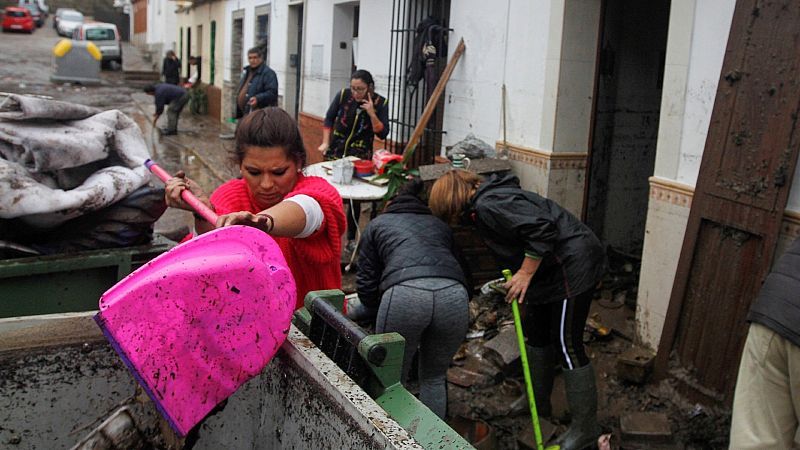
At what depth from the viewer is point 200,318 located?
178cm

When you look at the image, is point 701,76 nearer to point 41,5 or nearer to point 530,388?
point 530,388

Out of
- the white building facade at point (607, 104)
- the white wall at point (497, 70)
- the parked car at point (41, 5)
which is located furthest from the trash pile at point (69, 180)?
the parked car at point (41, 5)

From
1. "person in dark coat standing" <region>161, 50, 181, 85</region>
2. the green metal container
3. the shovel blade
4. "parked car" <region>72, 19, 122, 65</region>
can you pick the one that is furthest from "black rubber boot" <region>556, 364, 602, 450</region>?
"parked car" <region>72, 19, 122, 65</region>

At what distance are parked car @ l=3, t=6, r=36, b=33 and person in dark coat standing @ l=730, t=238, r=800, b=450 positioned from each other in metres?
45.3

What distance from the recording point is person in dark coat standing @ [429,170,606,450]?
3826 mm

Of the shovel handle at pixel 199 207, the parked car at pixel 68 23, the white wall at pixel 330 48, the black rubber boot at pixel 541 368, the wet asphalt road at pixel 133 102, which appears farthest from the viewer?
the parked car at pixel 68 23

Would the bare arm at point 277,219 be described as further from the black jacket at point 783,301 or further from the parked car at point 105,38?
the parked car at point 105,38

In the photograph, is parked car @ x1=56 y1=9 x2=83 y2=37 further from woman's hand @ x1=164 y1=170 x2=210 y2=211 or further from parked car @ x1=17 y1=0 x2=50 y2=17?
woman's hand @ x1=164 y1=170 x2=210 y2=211

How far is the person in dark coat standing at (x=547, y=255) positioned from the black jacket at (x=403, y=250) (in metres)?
0.20

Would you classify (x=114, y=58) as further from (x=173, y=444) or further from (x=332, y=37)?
(x=173, y=444)

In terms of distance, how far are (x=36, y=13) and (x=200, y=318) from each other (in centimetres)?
5042

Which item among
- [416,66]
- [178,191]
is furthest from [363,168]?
[178,191]

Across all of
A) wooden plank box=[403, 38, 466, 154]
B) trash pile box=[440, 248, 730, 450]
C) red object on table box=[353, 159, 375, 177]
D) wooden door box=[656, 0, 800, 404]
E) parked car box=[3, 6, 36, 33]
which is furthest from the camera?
parked car box=[3, 6, 36, 33]

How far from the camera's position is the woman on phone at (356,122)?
23.5 ft
